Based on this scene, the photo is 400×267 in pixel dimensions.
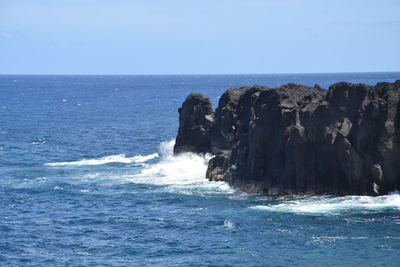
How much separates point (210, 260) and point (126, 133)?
8567 cm

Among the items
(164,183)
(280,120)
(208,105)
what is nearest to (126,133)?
(208,105)

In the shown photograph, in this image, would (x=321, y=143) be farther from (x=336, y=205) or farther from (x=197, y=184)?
(x=197, y=184)

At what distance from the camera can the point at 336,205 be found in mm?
64812

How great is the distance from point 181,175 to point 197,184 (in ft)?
21.8

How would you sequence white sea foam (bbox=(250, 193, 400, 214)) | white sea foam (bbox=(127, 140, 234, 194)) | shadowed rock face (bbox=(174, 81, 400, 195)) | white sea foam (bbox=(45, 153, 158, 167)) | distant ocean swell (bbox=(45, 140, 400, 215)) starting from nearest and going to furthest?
white sea foam (bbox=(250, 193, 400, 214)) → distant ocean swell (bbox=(45, 140, 400, 215)) → shadowed rock face (bbox=(174, 81, 400, 195)) → white sea foam (bbox=(127, 140, 234, 194)) → white sea foam (bbox=(45, 153, 158, 167))

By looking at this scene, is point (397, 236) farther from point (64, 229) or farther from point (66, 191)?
point (66, 191)

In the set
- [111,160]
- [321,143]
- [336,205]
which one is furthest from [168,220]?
[111,160]

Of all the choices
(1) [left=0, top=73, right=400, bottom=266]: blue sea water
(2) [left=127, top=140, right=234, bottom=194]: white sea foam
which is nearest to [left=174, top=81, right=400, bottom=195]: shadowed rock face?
(1) [left=0, top=73, right=400, bottom=266]: blue sea water

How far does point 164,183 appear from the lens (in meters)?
81.2

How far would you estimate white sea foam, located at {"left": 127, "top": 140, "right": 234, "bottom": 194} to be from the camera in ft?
254

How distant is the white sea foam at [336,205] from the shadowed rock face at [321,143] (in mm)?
1609

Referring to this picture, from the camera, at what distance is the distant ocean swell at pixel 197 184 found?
64125 mm

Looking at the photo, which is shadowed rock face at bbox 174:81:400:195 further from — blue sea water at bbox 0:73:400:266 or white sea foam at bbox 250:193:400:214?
blue sea water at bbox 0:73:400:266

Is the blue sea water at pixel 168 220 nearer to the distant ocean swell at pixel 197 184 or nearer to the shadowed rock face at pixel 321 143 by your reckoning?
the distant ocean swell at pixel 197 184
